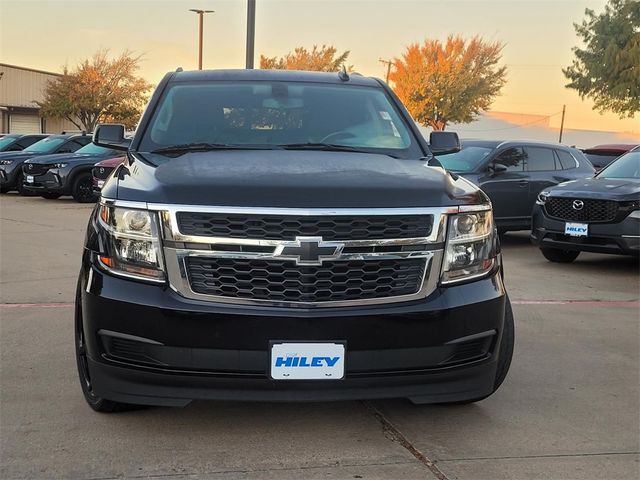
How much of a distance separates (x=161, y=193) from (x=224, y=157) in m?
0.64

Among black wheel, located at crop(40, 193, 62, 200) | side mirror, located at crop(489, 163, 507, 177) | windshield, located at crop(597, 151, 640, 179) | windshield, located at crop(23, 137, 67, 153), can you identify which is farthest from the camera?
windshield, located at crop(23, 137, 67, 153)

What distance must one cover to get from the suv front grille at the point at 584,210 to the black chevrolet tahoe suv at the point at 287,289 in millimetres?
5546

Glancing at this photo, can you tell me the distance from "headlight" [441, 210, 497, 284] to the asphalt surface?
0.84 m

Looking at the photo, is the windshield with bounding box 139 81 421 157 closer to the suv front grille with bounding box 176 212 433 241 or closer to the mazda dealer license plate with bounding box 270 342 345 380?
the suv front grille with bounding box 176 212 433 241

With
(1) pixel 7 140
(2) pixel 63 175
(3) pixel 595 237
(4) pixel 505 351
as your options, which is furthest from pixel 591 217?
(1) pixel 7 140

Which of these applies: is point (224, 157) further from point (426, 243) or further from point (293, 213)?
point (426, 243)

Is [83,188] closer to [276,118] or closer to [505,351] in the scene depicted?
[276,118]

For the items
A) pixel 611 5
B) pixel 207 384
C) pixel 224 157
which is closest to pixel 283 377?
pixel 207 384

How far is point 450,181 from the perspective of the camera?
3.57 meters

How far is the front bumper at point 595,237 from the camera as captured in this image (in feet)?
26.8

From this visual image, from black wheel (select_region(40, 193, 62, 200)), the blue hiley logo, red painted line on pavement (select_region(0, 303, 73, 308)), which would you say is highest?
the blue hiley logo

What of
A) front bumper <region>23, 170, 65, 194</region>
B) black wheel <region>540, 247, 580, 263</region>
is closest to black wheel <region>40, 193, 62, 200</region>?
front bumper <region>23, 170, 65, 194</region>

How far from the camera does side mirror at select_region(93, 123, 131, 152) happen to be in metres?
4.70

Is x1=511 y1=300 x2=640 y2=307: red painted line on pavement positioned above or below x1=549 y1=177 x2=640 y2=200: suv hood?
below
